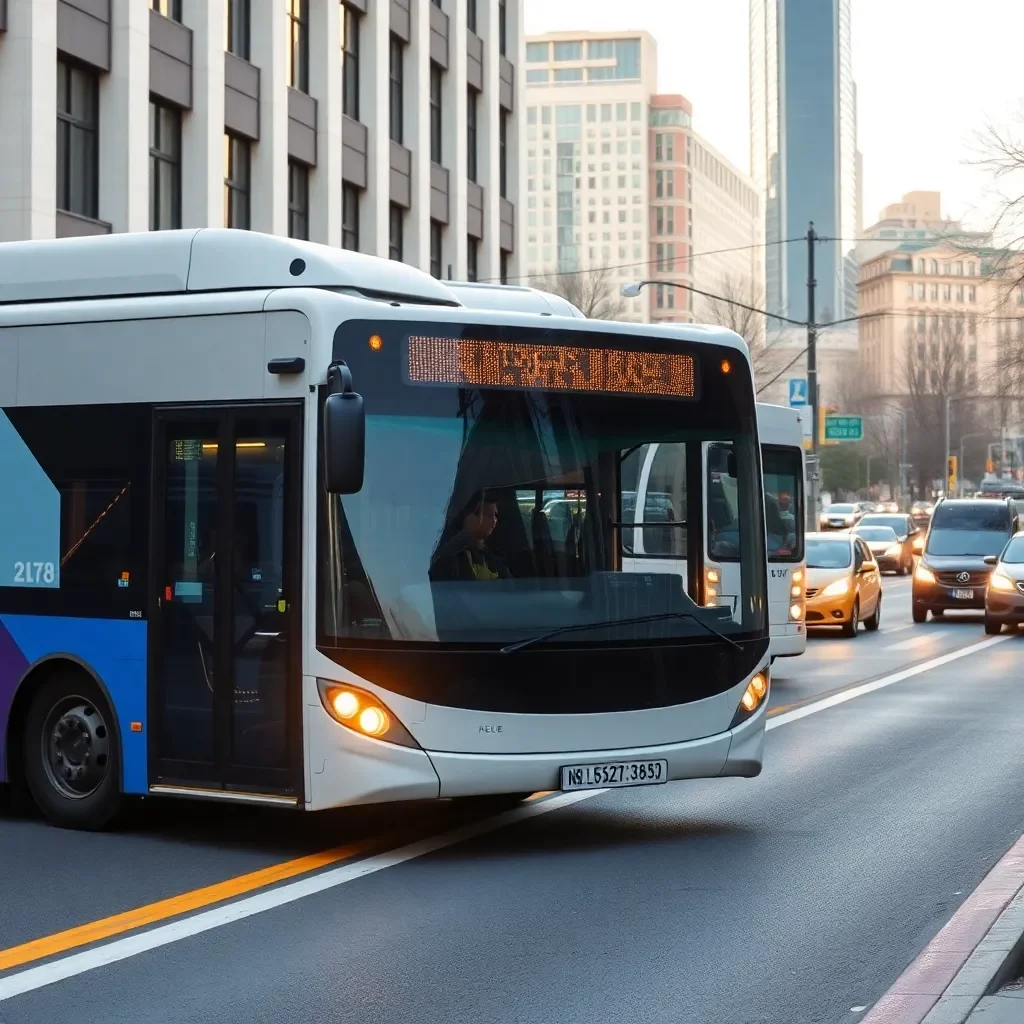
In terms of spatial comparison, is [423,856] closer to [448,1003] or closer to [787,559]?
[448,1003]

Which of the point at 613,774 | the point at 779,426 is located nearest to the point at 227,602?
the point at 613,774

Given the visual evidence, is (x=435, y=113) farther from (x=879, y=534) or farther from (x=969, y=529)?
(x=969, y=529)

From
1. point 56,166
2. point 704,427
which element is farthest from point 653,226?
point 704,427

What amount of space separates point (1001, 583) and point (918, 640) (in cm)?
175

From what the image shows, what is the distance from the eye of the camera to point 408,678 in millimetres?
8898

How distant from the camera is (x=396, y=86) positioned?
43.3 m

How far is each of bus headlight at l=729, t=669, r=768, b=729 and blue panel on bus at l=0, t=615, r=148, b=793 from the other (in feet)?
9.89

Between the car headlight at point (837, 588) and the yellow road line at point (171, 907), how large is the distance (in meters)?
18.8

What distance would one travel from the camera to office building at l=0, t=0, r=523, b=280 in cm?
2766

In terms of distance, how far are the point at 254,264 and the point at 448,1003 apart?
4.67 meters

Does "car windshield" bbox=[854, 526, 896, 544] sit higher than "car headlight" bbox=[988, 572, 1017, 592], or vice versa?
"car windshield" bbox=[854, 526, 896, 544]

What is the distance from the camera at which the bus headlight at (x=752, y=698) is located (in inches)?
387

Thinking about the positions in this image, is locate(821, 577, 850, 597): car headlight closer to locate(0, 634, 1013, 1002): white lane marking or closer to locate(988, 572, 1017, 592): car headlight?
locate(988, 572, 1017, 592): car headlight

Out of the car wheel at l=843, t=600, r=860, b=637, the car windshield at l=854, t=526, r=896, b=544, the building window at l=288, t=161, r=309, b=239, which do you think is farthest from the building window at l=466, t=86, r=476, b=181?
the car wheel at l=843, t=600, r=860, b=637
